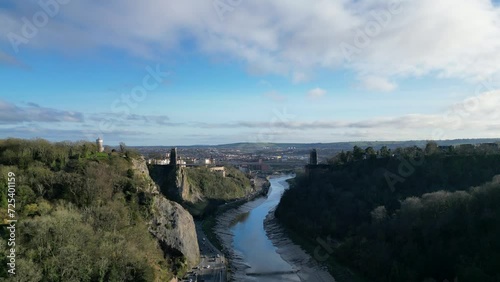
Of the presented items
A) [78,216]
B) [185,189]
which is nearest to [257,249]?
[78,216]

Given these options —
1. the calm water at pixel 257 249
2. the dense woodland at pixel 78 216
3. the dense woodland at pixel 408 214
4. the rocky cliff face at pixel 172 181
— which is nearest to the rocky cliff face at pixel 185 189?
the rocky cliff face at pixel 172 181

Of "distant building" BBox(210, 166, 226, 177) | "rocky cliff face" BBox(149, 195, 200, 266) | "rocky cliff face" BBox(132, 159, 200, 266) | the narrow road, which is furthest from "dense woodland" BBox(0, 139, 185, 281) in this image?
"distant building" BBox(210, 166, 226, 177)

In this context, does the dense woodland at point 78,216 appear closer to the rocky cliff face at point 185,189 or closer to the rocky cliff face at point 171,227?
the rocky cliff face at point 171,227

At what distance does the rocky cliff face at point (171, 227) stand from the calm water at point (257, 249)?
16.6 feet

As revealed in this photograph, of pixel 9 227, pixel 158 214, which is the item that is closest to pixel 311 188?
pixel 158 214

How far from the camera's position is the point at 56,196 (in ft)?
80.0

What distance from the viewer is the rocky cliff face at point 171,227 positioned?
2872 cm

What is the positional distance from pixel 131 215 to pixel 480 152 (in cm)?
3390

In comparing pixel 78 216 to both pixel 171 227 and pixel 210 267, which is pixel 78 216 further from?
pixel 210 267

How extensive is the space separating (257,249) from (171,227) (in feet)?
50.9

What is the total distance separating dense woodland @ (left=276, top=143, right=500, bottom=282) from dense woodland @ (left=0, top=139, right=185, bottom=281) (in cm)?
1485

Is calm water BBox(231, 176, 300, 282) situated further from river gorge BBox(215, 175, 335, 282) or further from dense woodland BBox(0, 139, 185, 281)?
dense woodland BBox(0, 139, 185, 281)

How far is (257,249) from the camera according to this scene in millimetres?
42812

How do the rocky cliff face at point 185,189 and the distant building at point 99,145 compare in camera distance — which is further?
the rocky cliff face at point 185,189
